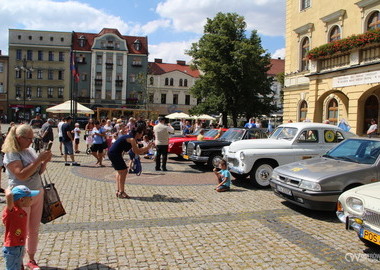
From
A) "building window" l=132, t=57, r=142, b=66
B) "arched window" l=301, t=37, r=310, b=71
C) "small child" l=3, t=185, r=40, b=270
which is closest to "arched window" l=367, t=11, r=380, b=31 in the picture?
"arched window" l=301, t=37, r=310, b=71

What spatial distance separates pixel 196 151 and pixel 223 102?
27246 millimetres

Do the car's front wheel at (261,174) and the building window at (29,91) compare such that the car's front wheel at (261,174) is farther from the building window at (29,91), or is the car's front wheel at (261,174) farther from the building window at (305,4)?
the building window at (29,91)

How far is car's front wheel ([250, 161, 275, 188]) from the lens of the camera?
9.38 m

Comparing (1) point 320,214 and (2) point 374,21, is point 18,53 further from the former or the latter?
(1) point 320,214

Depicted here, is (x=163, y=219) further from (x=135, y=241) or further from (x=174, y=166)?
(x=174, y=166)

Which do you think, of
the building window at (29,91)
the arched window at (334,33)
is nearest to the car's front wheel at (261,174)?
the arched window at (334,33)

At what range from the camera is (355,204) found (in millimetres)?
4992

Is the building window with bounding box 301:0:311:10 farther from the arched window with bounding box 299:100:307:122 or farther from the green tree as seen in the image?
the green tree

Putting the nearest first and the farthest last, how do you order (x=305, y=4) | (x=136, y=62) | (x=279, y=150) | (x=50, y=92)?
(x=279, y=150) → (x=305, y=4) → (x=50, y=92) → (x=136, y=62)

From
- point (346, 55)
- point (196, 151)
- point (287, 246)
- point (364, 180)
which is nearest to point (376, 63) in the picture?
point (346, 55)

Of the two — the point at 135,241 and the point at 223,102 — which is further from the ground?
the point at 223,102

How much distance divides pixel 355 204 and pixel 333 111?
1720 centimetres

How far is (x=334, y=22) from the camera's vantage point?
20375 mm

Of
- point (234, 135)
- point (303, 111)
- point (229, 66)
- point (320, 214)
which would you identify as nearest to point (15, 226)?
point (320, 214)
